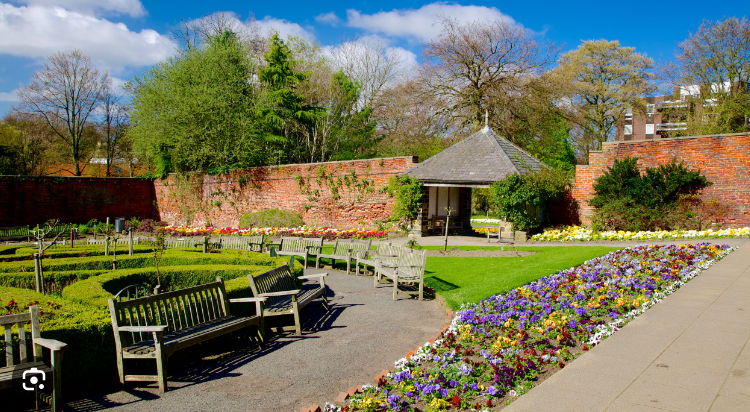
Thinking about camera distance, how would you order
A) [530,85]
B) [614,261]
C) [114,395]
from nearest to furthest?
[114,395]
[614,261]
[530,85]

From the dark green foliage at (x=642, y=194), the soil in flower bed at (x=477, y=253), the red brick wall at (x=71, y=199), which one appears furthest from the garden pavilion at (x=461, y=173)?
the red brick wall at (x=71, y=199)

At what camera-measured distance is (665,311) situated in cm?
582

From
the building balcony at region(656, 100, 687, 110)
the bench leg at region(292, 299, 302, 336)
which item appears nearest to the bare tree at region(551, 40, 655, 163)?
the building balcony at region(656, 100, 687, 110)

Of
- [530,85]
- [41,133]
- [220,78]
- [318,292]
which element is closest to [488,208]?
[530,85]

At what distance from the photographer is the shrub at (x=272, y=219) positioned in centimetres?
2125

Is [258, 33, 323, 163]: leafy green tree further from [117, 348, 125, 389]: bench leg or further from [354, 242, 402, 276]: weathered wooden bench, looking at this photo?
[117, 348, 125, 389]: bench leg

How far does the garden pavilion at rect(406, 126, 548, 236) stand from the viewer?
16.7 m

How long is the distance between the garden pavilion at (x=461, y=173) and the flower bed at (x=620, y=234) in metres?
2.32

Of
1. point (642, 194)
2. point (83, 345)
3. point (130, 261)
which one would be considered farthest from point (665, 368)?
point (642, 194)

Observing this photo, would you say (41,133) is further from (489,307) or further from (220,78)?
(489,307)

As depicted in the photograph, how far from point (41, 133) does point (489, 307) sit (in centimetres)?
3867

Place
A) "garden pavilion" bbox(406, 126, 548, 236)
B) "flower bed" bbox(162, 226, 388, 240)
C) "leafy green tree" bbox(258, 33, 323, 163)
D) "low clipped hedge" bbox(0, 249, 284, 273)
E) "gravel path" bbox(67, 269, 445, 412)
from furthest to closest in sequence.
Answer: "leafy green tree" bbox(258, 33, 323, 163) < "flower bed" bbox(162, 226, 388, 240) < "garden pavilion" bbox(406, 126, 548, 236) < "low clipped hedge" bbox(0, 249, 284, 273) < "gravel path" bbox(67, 269, 445, 412)

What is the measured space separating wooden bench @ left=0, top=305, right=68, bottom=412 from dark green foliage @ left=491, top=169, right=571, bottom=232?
45.0ft

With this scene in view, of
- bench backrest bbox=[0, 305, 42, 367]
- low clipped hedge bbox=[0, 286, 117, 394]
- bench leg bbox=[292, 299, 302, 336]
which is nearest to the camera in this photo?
bench backrest bbox=[0, 305, 42, 367]
